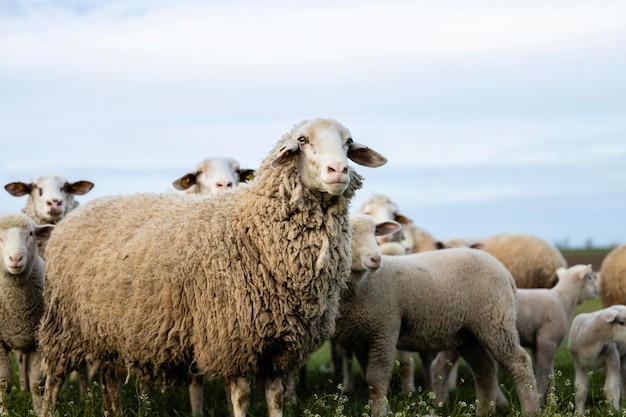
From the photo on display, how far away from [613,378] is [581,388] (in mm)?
464

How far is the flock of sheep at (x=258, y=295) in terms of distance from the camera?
238 inches

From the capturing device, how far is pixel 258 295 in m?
6.06

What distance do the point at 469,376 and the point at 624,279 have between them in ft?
13.4

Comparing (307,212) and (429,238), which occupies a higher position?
(307,212)

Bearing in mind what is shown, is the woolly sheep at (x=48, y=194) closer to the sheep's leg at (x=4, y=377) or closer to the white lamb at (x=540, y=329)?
the sheep's leg at (x=4, y=377)

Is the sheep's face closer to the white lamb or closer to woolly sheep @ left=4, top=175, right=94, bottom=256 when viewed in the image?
woolly sheep @ left=4, top=175, right=94, bottom=256

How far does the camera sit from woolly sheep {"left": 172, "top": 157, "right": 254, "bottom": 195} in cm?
859

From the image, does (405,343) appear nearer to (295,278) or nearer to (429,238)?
(295,278)

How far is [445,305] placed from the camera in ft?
26.1

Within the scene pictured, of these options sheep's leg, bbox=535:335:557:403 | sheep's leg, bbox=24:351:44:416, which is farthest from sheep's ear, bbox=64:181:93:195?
sheep's leg, bbox=535:335:557:403

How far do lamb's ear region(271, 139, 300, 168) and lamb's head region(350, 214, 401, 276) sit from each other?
1.54 metres

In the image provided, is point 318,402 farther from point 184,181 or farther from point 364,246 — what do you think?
point 184,181

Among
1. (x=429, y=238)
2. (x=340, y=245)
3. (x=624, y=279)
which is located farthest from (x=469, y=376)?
(x=340, y=245)

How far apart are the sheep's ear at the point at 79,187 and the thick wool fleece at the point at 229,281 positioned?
3297 millimetres
